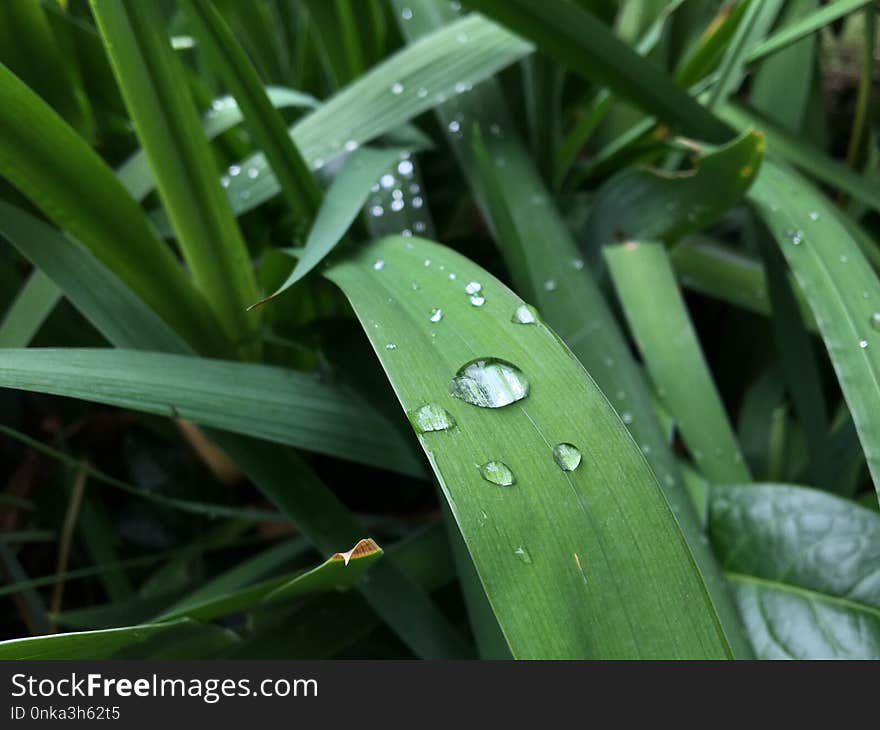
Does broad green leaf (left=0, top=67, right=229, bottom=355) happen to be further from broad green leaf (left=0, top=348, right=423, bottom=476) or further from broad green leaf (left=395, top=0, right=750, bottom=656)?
broad green leaf (left=395, top=0, right=750, bottom=656)

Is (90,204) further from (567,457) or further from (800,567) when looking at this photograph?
(800,567)

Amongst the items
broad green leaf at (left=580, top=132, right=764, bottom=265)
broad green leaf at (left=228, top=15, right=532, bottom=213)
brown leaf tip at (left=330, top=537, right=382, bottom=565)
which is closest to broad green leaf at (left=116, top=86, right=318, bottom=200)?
broad green leaf at (left=228, top=15, right=532, bottom=213)

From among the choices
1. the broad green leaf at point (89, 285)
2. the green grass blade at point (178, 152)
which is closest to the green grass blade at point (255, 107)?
the green grass blade at point (178, 152)

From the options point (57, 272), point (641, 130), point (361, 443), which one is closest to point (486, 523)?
point (361, 443)

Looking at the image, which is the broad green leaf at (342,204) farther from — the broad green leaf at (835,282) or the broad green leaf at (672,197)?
the broad green leaf at (835,282)

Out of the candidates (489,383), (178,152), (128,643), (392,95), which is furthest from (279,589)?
(392,95)

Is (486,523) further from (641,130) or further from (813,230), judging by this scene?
(641,130)

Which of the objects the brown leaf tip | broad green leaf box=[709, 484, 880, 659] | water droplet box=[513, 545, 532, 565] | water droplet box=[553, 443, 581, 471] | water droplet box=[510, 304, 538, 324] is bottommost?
broad green leaf box=[709, 484, 880, 659]
